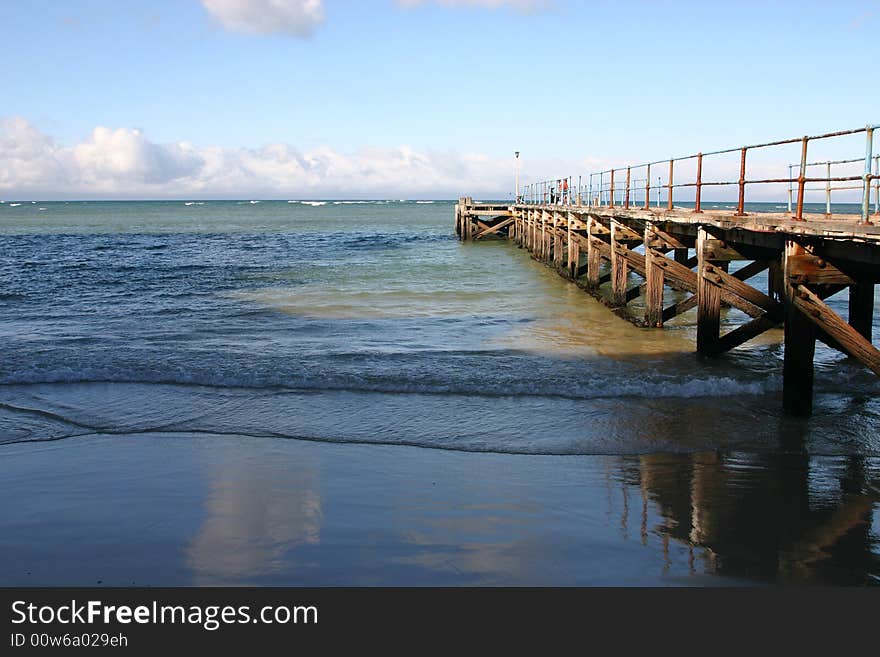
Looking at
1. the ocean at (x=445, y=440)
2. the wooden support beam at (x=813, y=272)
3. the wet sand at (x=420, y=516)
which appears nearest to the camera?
the wet sand at (x=420, y=516)

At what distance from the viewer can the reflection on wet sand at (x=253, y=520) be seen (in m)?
5.13

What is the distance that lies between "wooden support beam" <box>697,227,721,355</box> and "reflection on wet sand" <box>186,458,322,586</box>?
6919 millimetres

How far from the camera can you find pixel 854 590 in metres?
4.82

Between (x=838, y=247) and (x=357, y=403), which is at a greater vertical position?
(x=838, y=247)

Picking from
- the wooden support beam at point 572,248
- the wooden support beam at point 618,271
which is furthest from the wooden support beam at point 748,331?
the wooden support beam at point 572,248

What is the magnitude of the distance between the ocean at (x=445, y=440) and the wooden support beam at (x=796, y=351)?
0.80 feet

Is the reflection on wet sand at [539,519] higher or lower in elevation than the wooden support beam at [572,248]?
lower

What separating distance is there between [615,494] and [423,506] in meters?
1.61

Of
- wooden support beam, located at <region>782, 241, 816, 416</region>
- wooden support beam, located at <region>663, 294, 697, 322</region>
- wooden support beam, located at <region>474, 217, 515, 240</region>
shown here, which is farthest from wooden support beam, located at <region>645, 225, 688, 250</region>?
wooden support beam, located at <region>474, 217, 515, 240</region>

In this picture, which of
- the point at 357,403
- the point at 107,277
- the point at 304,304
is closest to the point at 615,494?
the point at 357,403

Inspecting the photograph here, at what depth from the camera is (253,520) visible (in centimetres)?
594

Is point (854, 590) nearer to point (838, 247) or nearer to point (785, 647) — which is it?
point (785, 647)

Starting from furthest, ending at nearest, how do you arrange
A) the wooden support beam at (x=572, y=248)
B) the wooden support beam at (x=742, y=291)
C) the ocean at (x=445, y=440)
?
the wooden support beam at (x=572, y=248)
the wooden support beam at (x=742, y=291)
the ocean at (x=445, y=440)

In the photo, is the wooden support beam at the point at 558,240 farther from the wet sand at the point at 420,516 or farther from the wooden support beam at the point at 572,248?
the wet sand at the point at 420,516
